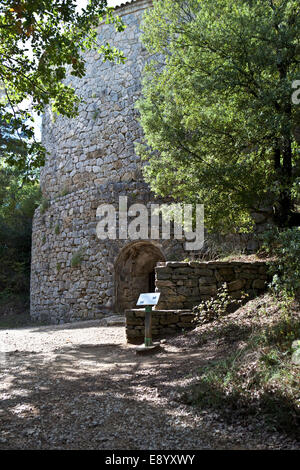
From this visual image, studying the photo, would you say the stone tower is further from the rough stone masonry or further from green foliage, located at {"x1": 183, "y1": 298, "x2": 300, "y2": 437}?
green foliage, located at {"x1": 183, "y1": 298, "x2": 300, "y2": 437}

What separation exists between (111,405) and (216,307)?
121 inches

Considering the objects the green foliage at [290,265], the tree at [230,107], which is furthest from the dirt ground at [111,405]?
the tree at [230,107]

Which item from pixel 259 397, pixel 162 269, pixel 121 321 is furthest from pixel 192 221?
A: pixel 259 397

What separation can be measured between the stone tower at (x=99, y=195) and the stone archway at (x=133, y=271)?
27 millimetres

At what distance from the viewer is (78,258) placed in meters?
10.7

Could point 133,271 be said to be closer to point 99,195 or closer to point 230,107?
point 99,195

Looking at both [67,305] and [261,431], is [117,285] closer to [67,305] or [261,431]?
[67,305]

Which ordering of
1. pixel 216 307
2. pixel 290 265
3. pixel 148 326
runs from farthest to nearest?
pixel 216 307 → pixel 148 326 → pixel 290 265

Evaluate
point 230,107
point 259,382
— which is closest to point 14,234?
point 230,107

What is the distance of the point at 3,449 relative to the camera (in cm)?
258

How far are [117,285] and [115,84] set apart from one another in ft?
18.9

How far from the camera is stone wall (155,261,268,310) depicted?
6.38m

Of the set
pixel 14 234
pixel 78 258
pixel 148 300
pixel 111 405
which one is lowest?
pixel 111 405
